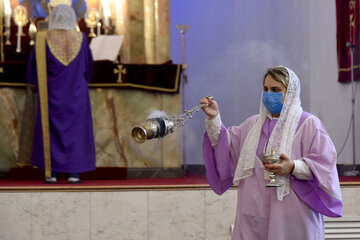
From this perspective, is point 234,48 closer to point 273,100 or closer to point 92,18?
point 92,18

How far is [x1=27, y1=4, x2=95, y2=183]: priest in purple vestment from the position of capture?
6.97m

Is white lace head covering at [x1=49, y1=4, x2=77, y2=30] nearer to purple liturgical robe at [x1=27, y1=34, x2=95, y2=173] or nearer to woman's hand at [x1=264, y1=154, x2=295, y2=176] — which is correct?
purple liturgical robe at [x1=27, y1=34, x2=95, y2=173]

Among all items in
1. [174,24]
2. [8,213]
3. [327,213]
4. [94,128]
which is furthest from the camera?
[174,24]

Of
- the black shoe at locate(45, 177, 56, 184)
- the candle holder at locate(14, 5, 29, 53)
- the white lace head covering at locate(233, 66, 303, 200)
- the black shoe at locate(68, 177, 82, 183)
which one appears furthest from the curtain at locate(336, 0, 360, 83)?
the white lace head covering at locate(233, 66, 303, 200)

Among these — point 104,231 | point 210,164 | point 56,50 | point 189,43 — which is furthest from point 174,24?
point 210,164

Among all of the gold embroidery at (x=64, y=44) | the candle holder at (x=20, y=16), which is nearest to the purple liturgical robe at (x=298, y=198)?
the gold embroidery at (x=64, y=44)

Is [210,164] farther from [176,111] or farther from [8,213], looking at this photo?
[176,111]

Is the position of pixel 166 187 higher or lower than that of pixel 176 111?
lower

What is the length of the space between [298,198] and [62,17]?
4379 millimetres

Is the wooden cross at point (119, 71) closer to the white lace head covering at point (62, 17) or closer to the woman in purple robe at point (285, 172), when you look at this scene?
the white lace head covering at point (62, 17)

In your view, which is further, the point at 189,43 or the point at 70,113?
the point at 189,43

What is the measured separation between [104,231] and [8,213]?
94cm

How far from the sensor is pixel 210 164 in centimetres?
391

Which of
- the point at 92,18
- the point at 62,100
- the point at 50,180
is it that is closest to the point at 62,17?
the point at 62,100
